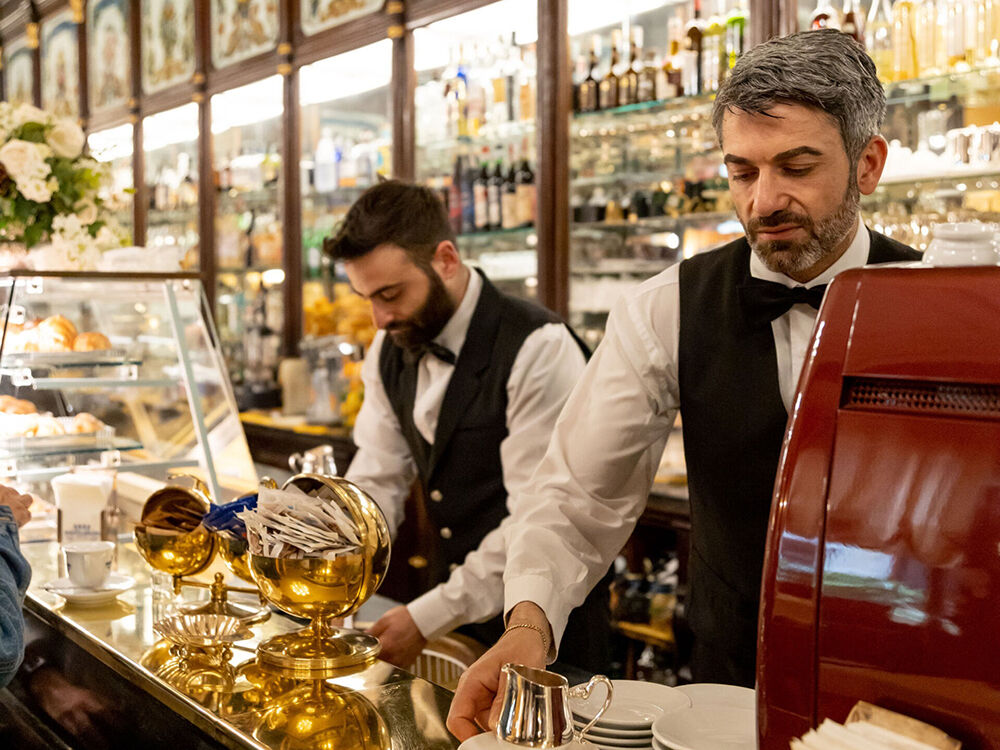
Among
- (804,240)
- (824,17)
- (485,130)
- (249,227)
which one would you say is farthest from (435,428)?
(249,227)

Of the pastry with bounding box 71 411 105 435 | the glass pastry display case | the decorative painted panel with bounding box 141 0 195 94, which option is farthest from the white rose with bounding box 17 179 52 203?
the decorative painted panel with bounding box 141 0 195 94

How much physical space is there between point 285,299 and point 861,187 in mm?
4349

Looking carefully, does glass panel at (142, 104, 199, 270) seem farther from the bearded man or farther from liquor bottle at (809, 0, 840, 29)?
the bearded man

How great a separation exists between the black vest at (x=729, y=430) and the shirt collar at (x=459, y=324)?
2.92 feet

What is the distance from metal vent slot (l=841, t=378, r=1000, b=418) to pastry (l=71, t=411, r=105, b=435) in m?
2.30

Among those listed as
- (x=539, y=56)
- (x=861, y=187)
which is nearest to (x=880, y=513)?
(x=861, y=187)

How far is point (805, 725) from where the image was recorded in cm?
82

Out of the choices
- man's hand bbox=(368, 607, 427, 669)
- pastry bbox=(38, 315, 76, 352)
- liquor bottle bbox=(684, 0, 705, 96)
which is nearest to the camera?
man's hand bbox=(368, 607, 427, 669)

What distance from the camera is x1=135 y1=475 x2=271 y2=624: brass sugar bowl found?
183 cm

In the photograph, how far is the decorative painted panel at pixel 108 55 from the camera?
7133mm

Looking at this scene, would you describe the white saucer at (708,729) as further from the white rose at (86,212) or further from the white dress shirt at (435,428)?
the white rose at (86,212)

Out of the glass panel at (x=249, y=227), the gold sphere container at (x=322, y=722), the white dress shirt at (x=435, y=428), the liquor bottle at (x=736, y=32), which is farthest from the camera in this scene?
the glass panel at (x=249, y=227)

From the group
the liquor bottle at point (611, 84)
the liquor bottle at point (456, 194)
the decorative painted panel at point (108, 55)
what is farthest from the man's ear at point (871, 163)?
the decorative painted panel at point (108, 55)

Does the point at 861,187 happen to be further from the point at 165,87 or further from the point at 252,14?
the point at 165,87
